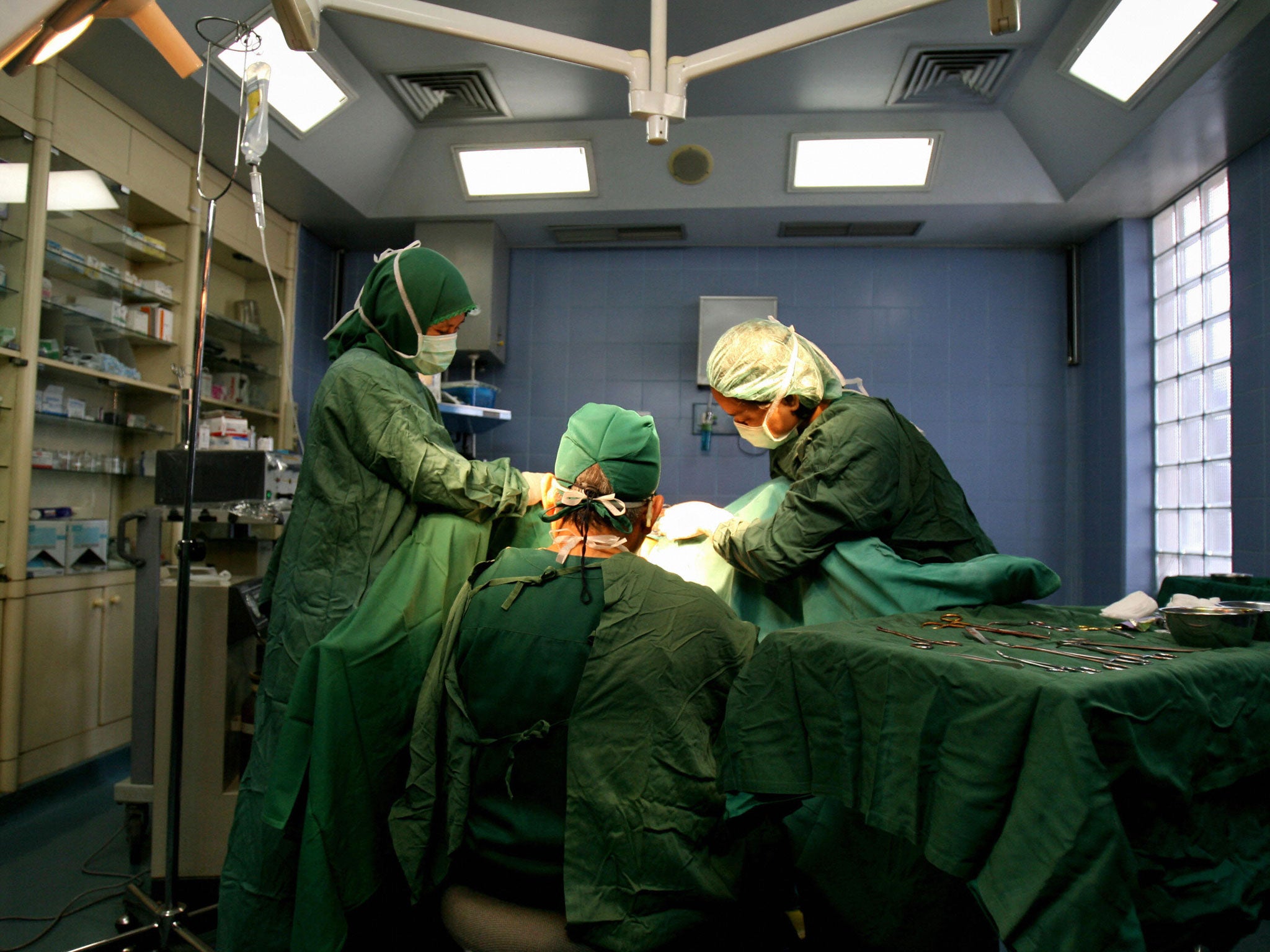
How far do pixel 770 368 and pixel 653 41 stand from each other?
0.85m

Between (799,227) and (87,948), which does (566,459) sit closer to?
(87,948)

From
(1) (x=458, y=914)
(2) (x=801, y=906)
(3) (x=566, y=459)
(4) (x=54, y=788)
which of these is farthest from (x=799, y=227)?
(4) (x=54, y=788)

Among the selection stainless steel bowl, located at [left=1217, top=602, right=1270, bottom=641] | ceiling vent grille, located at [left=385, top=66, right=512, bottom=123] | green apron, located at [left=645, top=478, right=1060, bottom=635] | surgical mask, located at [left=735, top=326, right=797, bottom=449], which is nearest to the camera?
stainless steel bowl, located at [left=1217, top=602, right=1270, bottom=641]

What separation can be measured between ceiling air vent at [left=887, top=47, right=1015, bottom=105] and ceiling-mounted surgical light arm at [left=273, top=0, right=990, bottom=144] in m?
1.96

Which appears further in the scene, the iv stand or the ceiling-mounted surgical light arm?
the iv stand

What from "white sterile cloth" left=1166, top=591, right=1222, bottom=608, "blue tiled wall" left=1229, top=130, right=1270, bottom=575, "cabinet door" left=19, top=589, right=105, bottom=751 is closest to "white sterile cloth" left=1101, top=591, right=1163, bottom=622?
"white sterile cloth" left=1166, top=591, right=1222, bottom=608

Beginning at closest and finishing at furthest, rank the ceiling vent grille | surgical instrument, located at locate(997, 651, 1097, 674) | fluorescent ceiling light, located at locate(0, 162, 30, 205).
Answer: surgical instrument, located at locate(997, 651, 1097, 674) < fluorescent ceiling light, located at locate(0, 162, 30, 205) < the ceiling vent grille

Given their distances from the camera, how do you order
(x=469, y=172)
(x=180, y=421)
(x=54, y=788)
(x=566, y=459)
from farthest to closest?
(x=469, y=172) < (x=180, y=421) < (x=54, y=788) < (x=566, y=459)

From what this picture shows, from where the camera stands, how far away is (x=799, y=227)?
448cm

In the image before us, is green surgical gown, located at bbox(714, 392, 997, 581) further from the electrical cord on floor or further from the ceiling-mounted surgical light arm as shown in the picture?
the electrical cord on floor

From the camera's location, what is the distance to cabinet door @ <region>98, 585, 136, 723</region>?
3334 mm

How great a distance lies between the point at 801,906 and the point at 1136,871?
0.98m

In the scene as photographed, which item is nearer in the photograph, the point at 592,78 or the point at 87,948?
the point at 87,948

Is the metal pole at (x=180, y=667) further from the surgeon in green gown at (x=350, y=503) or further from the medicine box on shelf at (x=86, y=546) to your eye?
the medicine box on shelf at (x=86, y=546)
